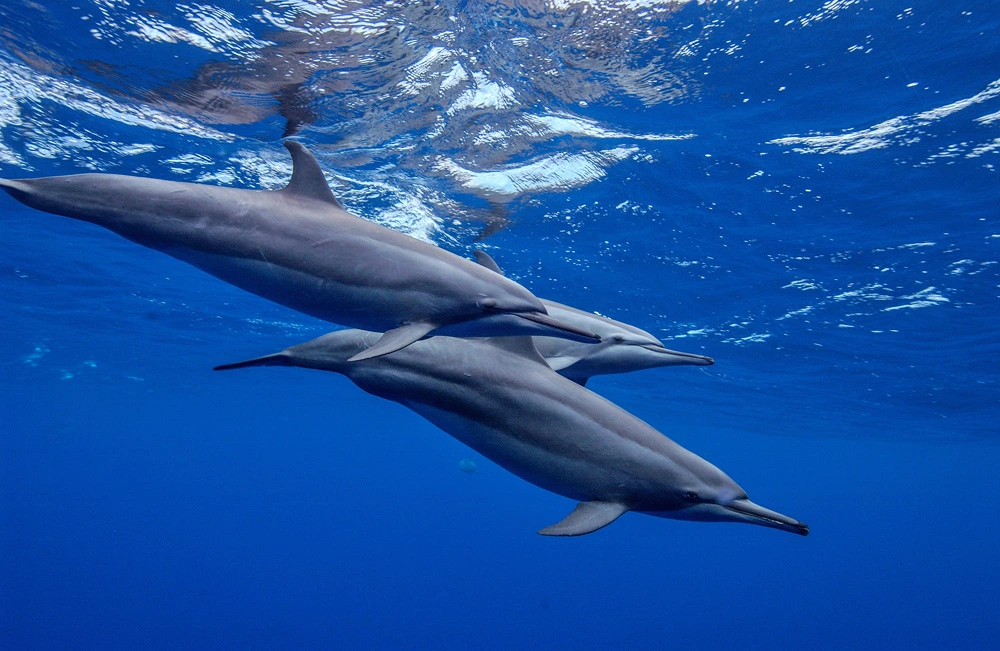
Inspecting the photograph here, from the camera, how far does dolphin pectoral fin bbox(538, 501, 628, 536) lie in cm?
356

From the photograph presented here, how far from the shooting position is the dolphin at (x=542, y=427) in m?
3.84

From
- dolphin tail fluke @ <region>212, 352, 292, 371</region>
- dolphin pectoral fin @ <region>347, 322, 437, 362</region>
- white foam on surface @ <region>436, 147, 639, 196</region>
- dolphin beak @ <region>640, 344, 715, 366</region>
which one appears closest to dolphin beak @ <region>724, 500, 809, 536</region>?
dolphin beak @ <region>640, 344, 715, 366</region>

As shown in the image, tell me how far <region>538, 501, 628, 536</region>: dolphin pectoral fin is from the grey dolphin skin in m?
1.20

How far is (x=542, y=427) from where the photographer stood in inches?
151

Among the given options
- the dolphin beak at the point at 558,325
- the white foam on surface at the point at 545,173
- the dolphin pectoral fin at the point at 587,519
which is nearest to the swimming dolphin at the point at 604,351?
the dolphin pectoral fin at the point at 587,519

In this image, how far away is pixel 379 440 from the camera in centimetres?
8938

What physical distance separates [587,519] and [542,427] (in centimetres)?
66

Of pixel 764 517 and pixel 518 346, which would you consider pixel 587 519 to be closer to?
pixel 764 517

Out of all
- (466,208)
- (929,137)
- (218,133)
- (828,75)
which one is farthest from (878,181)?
(218,133)

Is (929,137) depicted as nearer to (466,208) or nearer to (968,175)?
(968,175)

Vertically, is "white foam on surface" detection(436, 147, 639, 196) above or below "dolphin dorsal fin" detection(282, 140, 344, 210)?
above

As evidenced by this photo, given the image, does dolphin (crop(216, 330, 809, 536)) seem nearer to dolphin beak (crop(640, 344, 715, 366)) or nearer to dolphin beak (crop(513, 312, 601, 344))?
dolphin beak (crop(513, 312, 601, 344))

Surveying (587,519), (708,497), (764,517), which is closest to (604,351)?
(708,497)

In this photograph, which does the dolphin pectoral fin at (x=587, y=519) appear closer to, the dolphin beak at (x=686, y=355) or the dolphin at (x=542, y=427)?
the dolphin at (x=542, y=427)
